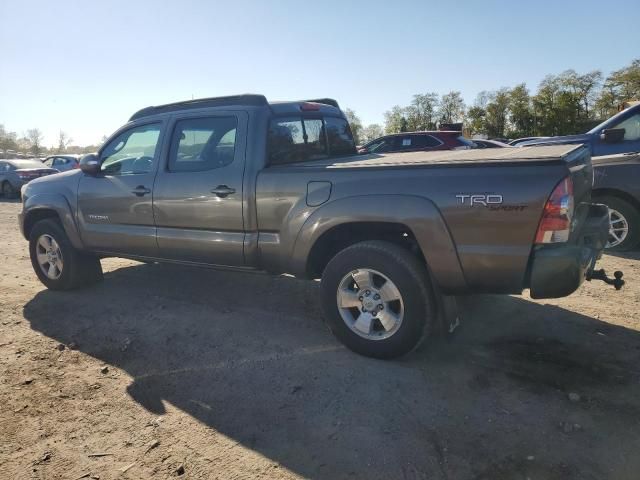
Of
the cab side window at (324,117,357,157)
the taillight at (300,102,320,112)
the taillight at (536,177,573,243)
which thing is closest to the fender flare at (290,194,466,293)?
the taillight at (536,177,573,243)

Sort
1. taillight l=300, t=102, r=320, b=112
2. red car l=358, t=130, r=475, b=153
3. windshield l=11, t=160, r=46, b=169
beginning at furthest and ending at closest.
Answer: windshield l=11, t=160, r=46, b=169
red car l=358, t=130, r=475, b=153
taillight l=300, t=102, r=320, b=112

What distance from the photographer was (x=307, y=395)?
9.81ft

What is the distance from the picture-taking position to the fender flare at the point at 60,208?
4.95 meters

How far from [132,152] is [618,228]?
6.02 meters

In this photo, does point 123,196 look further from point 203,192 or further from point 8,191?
point 8,191

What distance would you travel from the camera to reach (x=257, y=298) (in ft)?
16.0

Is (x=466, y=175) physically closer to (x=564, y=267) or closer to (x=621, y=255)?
(x=564, y=267)

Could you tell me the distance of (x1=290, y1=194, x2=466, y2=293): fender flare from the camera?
9.77ft

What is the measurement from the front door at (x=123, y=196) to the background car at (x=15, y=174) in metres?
13.7

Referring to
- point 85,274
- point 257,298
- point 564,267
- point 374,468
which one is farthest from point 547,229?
point 85,274

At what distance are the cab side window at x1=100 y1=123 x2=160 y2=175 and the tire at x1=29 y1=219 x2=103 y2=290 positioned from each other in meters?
1.00

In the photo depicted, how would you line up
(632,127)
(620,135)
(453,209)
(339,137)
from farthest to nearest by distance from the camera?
(632,127), (620,135), (339,137), (453,209)

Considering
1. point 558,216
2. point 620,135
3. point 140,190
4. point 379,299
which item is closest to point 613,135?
point 620,135

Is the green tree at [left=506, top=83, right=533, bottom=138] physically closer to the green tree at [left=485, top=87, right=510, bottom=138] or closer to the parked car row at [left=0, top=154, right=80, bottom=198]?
the green tree at [left=485, top=87, right=510, bottom=138]
